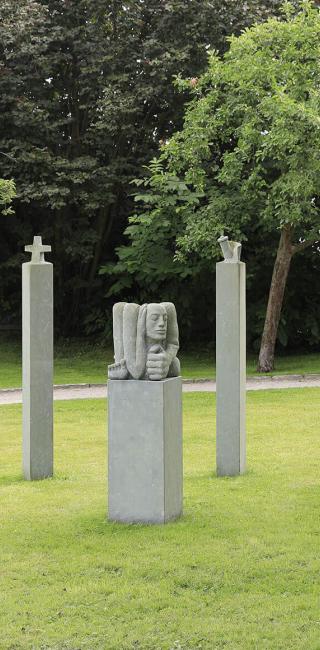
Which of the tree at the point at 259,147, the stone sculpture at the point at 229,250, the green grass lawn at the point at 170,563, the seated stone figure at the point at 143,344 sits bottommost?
the green grass lawn at the point at 170,563

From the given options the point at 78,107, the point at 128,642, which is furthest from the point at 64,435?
the point at 78,107

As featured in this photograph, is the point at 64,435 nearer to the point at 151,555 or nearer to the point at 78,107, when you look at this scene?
the point at 151,555

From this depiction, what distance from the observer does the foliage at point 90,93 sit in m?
23.8

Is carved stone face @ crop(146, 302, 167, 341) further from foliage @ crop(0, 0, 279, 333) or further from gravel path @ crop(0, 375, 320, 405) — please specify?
foliage @ crop(0, 0, 279, 333)

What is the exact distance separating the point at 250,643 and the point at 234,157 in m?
15.0

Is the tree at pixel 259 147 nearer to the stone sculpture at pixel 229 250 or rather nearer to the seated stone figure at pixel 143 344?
the stone sculpture at pixel 229 250

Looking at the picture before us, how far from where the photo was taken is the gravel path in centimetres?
1800

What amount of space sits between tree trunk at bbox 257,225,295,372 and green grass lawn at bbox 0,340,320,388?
1.17 ft

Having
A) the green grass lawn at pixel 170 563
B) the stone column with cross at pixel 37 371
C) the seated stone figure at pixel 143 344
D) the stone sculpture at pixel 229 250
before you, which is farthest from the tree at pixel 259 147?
the seated stone figure at pixel 143 344

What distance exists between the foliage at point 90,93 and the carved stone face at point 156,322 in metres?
15.5

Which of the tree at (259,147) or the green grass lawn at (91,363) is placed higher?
the tree at (259,147)

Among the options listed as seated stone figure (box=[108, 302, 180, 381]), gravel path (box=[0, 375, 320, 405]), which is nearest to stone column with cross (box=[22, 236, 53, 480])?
seated stone figure (box=[108, 302, 180, 381])

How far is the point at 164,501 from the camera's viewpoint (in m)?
8.28

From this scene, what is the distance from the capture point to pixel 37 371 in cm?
1041
